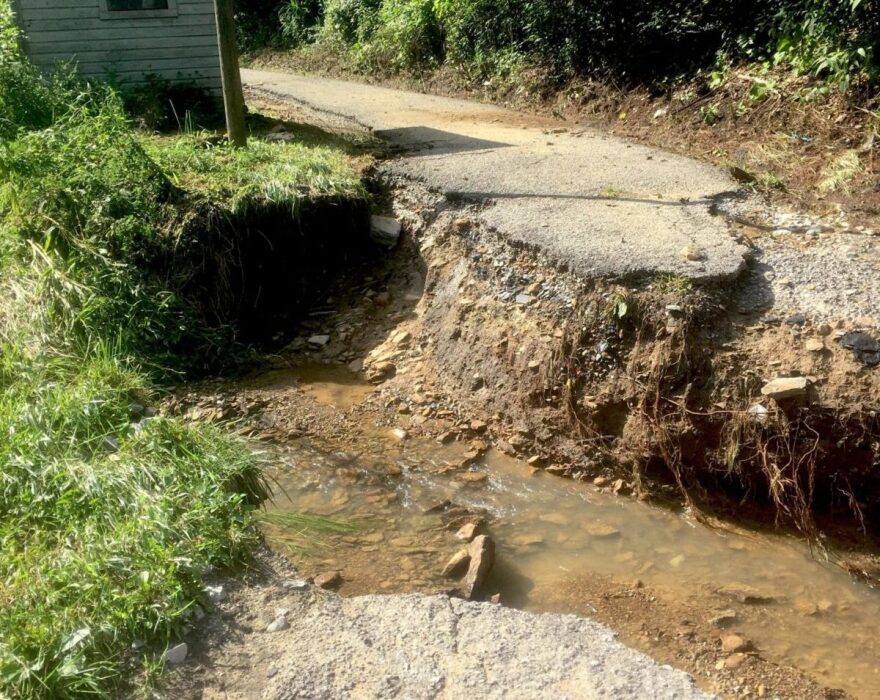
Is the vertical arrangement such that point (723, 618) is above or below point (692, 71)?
below

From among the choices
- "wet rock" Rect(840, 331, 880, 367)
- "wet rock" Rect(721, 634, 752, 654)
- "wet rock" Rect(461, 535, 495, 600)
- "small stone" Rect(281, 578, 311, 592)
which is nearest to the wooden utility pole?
"wet rock" Rect(461, 535, 495, 600)

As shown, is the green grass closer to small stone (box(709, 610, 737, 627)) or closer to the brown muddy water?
the brown muddy water

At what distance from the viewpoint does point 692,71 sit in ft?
28.1

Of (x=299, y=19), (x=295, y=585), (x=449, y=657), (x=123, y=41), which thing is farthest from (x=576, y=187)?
(x=299, y=19)

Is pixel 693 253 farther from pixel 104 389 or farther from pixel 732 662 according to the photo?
pixel 104 389

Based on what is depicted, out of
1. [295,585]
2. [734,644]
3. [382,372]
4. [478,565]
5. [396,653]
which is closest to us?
[396,653]

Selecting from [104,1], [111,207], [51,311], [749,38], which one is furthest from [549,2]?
[51,311]

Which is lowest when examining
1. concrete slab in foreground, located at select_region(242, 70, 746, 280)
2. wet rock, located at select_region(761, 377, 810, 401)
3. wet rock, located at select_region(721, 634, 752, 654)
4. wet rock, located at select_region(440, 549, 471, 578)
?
wet rock, located at select_region(721, 634, 752, 654)

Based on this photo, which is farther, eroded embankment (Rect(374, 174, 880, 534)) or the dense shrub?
the dense shrub

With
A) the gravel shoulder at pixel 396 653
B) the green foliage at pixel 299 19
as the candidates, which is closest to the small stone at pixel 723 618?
the gravel shoulder at pixel 396 653

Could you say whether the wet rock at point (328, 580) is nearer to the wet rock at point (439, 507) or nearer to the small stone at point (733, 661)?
the wet rock at point (439, 507)

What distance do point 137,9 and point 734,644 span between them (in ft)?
29.0

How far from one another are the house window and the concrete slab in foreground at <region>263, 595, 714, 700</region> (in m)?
8.12

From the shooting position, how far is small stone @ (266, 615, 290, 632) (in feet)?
10.1
